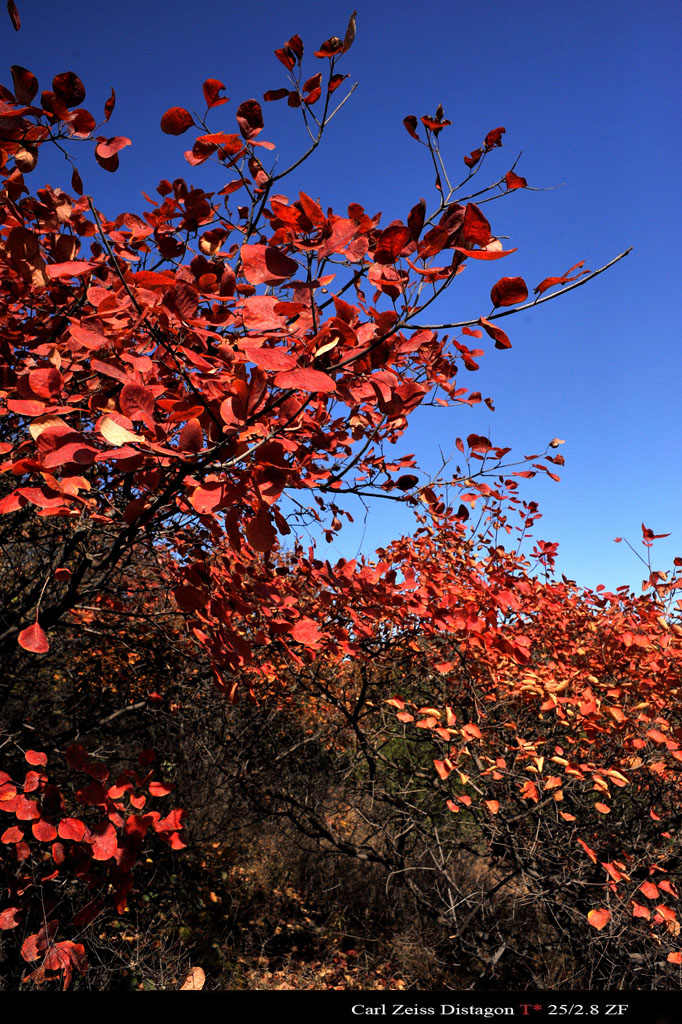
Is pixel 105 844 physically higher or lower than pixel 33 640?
lower

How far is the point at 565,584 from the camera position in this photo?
5.98 metres

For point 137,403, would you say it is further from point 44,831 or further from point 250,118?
point 44,831

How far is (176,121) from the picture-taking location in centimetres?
146

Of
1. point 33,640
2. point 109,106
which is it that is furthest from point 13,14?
point 33,640

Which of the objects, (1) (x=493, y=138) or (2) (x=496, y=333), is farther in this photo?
(1) (x=493, y=138)

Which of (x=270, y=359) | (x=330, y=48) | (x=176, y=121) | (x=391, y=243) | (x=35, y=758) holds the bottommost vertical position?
(x=35, y=758)

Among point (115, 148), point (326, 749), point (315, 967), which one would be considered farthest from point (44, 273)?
point (326, 749)

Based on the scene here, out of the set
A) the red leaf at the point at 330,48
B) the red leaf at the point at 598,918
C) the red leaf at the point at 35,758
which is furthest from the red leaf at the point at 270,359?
the red leaf at the point at 598,918

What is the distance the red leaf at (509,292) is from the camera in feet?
3.32

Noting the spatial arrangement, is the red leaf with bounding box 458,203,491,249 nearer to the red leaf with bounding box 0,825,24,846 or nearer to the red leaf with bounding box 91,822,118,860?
the red leaf with bounding box 91,822,118,860

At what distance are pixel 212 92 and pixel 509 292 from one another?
1.33m

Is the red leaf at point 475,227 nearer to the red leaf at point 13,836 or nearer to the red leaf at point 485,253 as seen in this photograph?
the red leaf at point 485,253

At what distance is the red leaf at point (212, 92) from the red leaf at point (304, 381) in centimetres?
133

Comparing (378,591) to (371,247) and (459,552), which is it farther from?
(459,552)
